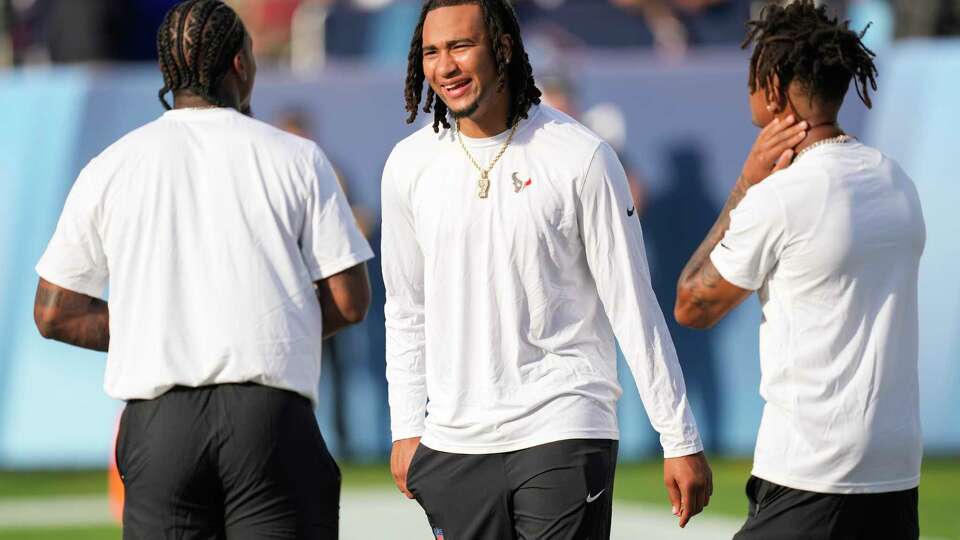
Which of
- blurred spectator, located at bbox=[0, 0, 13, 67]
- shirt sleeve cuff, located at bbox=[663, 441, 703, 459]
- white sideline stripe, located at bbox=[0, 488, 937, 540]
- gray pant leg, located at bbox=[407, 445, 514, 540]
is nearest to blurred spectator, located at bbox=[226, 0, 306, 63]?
blurred spectator, located at bbox=[0, 0, 13, 67]

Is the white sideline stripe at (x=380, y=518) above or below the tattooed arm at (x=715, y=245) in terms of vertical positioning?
below

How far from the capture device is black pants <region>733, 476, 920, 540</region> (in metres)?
4.23

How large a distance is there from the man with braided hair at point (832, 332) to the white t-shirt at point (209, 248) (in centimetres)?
113

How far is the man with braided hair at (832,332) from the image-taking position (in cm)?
421

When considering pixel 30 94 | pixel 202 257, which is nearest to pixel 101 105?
pixel 30 94

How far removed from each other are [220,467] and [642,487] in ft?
18.8

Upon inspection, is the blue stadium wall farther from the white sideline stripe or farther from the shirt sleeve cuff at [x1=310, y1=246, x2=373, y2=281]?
the shirt sleeve cuff at [x1=310, y1=246, x2=373, y2=281]

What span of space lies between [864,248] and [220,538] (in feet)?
6.08

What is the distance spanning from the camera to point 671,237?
10.9 meters

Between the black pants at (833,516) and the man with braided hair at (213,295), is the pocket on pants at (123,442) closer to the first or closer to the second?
the man with braided hair at (213,295)

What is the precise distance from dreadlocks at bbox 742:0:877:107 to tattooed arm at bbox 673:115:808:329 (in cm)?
12

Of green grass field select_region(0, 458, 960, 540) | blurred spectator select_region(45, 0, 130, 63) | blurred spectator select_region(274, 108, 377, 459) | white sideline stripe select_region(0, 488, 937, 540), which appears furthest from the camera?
blurred spectator select_region(45, 0, 130, 63)

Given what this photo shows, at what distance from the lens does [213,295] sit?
437 cm

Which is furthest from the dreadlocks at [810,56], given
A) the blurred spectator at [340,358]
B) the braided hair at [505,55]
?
the blurred spectator at [340,358]
